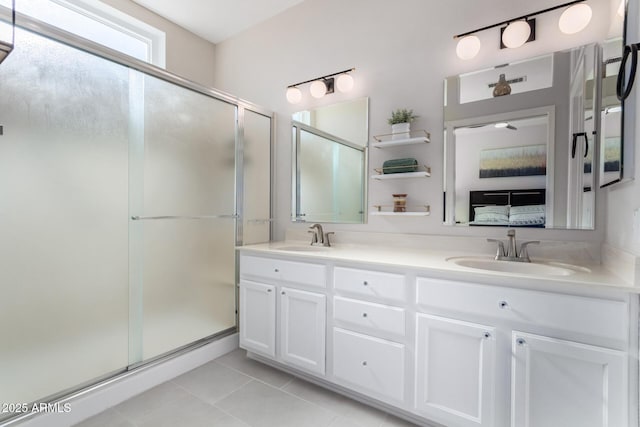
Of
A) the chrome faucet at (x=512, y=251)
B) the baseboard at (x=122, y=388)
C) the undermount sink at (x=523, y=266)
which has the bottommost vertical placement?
the baseboard at (x=122, y=388)

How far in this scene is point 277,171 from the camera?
108 inches

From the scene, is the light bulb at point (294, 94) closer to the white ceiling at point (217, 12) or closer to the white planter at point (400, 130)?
the white ceiling at point (217, 12)

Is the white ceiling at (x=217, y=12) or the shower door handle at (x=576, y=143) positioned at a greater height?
the white ceiling at (x=217, y=12)

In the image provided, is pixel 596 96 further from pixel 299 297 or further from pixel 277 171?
pixel 277 171

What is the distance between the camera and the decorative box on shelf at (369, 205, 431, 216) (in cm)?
197

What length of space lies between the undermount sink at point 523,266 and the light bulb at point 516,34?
1.24m

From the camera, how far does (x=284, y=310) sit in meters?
1.94

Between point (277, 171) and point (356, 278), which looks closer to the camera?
point (356, 278)

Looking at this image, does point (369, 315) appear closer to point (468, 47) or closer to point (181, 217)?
point (181, 217)

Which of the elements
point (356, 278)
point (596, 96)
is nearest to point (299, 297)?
point (356, 278)

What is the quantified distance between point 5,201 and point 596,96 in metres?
2.94

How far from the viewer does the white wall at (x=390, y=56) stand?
1.75 metres

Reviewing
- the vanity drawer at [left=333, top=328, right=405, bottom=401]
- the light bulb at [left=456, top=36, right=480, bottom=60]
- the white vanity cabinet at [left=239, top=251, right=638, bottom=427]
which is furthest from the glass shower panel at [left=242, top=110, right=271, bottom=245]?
the light bulb at [left=456, top=36, right=480, bottom=60]

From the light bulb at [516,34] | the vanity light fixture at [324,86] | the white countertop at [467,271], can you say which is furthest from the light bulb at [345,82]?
the white countertop at [467,271]
